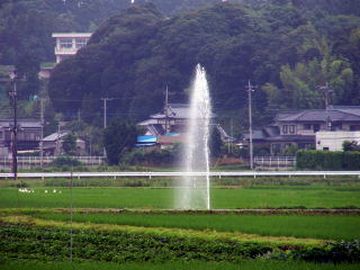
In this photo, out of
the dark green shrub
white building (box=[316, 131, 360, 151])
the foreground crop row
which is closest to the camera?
the foreground crop row

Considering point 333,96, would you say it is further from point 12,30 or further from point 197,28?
point 12,30

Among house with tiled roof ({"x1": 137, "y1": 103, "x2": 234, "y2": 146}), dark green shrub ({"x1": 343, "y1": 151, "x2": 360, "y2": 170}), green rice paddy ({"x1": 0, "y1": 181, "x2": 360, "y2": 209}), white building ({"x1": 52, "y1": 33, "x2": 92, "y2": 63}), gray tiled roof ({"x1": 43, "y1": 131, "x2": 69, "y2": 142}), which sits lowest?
green rice paddy ({"x1": 0, "y1": 181, "x2": 360, "y2": 209})

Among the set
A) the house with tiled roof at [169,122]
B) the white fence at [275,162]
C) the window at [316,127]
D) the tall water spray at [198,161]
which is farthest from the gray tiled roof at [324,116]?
the tall water spray at [198,161]

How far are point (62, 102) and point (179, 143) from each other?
17149 mm

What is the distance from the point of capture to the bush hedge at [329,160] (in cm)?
4872

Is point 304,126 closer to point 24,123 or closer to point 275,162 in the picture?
point 275,162

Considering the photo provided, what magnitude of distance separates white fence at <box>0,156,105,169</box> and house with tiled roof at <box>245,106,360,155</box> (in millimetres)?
9038

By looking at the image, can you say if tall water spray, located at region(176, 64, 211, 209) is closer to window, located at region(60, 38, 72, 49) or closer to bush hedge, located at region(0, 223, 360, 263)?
bush hedge, located at region(0, 223, 360, 263)

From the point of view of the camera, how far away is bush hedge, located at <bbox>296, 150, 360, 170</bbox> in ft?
160

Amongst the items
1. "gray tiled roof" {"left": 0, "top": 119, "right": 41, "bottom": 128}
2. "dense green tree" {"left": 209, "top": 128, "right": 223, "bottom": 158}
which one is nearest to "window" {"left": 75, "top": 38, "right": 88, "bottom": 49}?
"gray tiled roof" {"left": 0, "top": 119, "right": 41, "bottom": 128}

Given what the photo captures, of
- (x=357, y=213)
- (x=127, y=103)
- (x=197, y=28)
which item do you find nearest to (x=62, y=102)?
(x=127, y=103)

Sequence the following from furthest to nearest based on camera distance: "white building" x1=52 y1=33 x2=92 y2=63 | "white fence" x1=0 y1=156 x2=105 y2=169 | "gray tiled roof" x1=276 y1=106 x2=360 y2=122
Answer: "white building" x1=52 y1=33 x2=92 y2=63 < "gray tiled roof" x1=276 y1=106 x2=360 y2=122 < "white fence" x1=0 y1=156 x2=105 y2=169

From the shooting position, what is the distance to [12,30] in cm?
8688

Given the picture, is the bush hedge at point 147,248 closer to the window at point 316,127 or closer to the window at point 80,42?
the window at point 316,127
